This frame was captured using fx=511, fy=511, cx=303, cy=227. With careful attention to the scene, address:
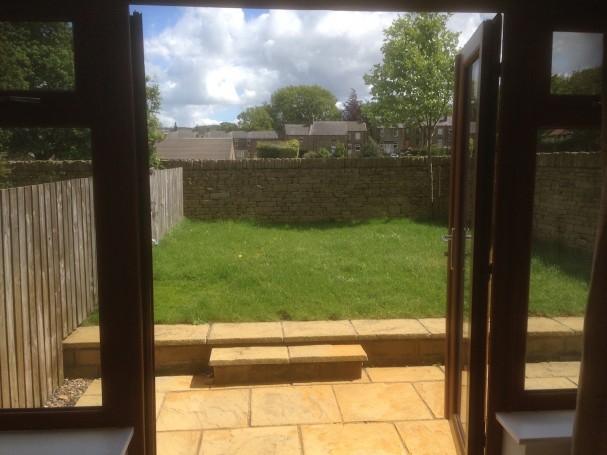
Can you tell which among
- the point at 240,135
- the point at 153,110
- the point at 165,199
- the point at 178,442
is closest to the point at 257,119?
the point at 240,135

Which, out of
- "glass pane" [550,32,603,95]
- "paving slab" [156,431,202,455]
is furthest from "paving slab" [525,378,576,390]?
"paving slab" [156,431,202,455]

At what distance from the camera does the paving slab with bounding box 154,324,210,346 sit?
3.84m

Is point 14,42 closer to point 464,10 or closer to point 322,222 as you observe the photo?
point 464,10

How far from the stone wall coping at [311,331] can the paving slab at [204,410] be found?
44 cm

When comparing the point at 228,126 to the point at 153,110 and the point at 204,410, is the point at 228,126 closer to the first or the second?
the point at 153,110

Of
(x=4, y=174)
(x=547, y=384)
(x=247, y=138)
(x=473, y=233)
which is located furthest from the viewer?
(x=247, y=138)

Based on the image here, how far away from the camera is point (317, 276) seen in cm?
574

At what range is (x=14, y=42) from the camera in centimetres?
173

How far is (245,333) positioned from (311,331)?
0.53 metres

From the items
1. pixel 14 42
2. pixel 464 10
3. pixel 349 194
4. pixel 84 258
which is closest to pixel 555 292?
pixel 464 10

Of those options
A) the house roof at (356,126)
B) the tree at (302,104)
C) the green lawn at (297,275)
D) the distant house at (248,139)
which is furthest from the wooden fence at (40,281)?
the tree at (302,104)

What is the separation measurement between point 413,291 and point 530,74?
352 cm

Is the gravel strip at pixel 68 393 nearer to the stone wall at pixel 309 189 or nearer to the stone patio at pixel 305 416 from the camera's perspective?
the stone patio at pixel 305 416

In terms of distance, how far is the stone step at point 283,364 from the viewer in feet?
12.1
